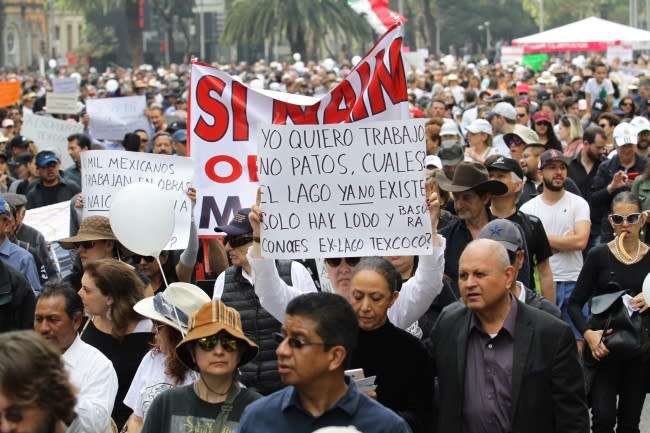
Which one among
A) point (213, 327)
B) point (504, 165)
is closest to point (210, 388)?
point (213, 327)

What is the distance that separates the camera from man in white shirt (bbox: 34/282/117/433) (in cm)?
545

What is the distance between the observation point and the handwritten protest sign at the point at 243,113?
779 centimetres

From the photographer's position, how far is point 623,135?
501 inches

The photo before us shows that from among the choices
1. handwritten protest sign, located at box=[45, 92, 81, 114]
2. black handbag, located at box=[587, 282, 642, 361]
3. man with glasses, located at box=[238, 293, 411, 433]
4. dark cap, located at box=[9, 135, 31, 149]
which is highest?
handwritten protest sign, located at box=[45, 92, 81, 114]

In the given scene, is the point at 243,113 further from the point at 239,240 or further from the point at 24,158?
the point at 24,158

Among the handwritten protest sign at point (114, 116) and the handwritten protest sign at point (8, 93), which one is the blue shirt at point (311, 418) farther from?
the handwritten protest sign at point (8, 93)

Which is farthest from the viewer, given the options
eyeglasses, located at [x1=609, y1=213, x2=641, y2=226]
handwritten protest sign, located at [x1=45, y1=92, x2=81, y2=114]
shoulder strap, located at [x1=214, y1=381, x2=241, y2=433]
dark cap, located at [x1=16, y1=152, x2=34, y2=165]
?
handwritten protest sign, located at [x1=45, y1=92, x2=81, y2=114]

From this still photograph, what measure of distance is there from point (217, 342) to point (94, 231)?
2956 millimetres

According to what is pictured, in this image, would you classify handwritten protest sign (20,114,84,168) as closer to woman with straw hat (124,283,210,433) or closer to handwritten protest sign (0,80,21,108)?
handwritten protest sign (0,80,21,108)

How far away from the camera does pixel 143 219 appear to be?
7.38m

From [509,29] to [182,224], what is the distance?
3636 inches

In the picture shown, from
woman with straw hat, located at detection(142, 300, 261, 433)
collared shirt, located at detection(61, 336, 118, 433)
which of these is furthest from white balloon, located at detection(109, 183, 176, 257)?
woman with straw hat, located at detection(142, 300, 261, 433)

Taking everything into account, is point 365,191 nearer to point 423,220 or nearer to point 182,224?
point 423,220

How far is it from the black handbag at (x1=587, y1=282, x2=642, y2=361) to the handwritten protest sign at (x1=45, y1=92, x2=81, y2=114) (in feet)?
47.0
